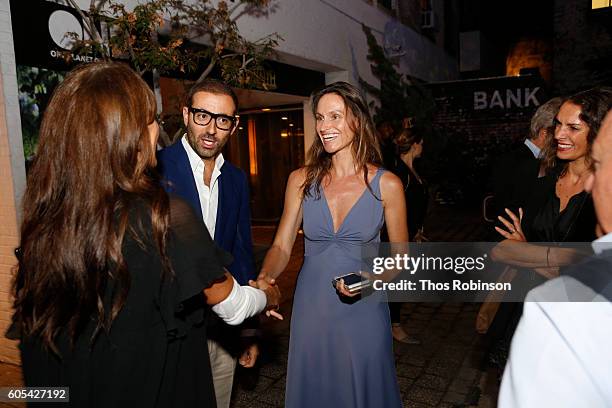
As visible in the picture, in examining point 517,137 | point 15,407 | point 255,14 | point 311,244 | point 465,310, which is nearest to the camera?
point 311,244

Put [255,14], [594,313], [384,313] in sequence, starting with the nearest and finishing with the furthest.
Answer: [594,313] < [384,313] < [255,14]

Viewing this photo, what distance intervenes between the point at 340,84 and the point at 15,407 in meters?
3.45

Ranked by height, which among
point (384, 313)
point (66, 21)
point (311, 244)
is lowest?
point (384, 313)

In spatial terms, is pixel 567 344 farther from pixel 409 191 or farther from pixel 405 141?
pixel 405 141

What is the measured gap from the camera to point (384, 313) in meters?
2.61

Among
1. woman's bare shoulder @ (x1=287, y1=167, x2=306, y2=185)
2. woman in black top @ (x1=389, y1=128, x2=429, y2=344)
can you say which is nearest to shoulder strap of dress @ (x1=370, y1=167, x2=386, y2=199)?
woman's bare shoulder @ (x1=287, y1=167, x2=306, y2=185)

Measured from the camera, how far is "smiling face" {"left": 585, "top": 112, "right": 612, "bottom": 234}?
828 millimetres

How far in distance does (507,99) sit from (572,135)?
41.7 ft

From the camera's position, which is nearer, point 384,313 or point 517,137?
point 384,313

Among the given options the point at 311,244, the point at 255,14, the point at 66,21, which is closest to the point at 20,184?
the point at 66,21

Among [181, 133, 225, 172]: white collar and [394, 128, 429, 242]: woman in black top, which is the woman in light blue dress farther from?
[394, 128, 429, 242]: woman in black top

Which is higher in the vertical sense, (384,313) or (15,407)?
(384,313)

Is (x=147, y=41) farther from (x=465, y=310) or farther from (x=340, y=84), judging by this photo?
(x=465, y=310)

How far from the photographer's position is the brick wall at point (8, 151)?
3697 millimetres
